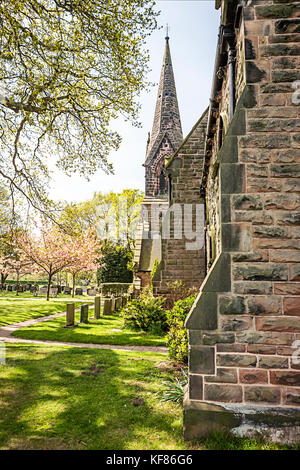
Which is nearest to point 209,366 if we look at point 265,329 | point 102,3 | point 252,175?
point 265,329

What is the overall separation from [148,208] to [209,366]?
1716 centimetres

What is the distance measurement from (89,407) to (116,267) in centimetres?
2388

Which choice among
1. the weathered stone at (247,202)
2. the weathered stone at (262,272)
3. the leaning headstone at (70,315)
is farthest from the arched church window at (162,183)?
the weathered stone at (262,272)

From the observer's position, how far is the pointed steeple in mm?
24109

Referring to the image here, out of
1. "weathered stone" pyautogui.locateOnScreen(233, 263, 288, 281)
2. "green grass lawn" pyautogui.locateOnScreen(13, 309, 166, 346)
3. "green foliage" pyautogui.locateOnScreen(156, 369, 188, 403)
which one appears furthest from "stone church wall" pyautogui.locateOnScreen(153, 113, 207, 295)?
"weathered stone" pyautogui.locateOnScreen(233, 263, 288, 281)

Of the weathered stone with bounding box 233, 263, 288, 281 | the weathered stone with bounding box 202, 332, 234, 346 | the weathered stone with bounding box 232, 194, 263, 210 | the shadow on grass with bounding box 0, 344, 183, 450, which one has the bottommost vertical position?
the shadow on grass with bounding box 0, 344, 183, 450

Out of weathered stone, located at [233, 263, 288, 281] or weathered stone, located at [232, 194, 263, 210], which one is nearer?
weathered stone, located at [233, 263, 288, 281]

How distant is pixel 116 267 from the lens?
91.8ft

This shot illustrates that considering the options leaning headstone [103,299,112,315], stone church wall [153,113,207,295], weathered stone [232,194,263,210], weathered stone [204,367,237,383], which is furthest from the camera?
leaning headstone [103,299,112,315]

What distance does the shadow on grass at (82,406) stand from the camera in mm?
3385

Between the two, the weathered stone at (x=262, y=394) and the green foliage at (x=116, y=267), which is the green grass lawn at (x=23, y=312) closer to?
the weathered stone at (x=262, y=394)

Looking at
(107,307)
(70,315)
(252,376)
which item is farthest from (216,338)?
(107,307)

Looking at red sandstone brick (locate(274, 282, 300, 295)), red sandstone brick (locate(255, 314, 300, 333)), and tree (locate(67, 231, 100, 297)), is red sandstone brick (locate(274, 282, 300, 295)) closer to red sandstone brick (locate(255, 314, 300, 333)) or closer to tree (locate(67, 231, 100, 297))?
red sandstone brick (locate(255, 314, 300, 333))

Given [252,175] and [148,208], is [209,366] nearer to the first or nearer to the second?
[252,175]
